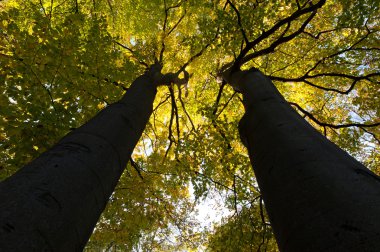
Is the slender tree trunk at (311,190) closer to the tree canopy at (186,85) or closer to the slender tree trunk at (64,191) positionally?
the slender tree trunk at (64,191)

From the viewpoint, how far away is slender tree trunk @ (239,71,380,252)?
1.15 meters

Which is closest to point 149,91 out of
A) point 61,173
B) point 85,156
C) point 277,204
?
point 85,156

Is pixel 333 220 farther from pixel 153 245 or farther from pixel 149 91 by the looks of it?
pixel 153 245

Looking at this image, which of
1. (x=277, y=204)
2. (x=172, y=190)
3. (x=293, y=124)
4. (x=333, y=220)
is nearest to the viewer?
(x=333, y=220)

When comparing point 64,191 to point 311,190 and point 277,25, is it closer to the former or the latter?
point 311,190

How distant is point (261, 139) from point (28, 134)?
3.50 meters

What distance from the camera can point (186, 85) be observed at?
816 cm

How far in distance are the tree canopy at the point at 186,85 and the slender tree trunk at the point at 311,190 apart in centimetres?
311

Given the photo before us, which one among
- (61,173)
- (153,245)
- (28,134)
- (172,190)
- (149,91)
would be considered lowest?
(61,173)

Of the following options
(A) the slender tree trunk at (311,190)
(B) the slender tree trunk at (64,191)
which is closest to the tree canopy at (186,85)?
(B) the slender tree trunk at (64,191)

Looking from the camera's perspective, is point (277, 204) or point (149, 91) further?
point (149, 91)

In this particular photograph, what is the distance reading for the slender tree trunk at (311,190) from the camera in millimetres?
1149

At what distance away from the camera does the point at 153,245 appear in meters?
18.4

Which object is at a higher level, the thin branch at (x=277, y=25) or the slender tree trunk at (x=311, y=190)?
the thin branch at (x=277, y=25)
